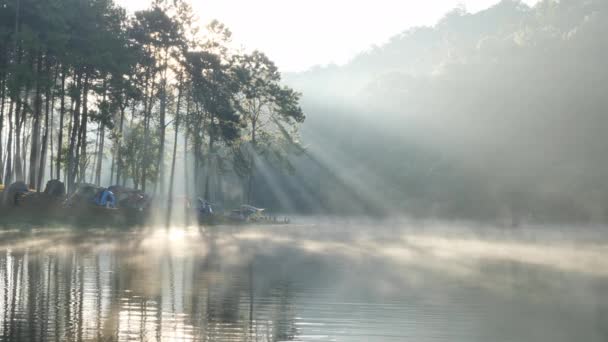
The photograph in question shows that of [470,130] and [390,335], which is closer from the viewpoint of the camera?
[390,335]

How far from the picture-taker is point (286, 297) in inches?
680

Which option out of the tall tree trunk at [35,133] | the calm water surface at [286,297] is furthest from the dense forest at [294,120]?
the calm water surface at [286,297]

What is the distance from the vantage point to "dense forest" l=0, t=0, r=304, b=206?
168ft

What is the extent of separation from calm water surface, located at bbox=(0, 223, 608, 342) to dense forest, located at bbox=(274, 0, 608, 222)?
96.8 m

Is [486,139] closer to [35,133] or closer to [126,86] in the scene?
[126,86]

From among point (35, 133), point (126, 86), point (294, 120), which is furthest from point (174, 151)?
point (294, 120)

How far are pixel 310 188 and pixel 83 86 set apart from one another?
100964 mm

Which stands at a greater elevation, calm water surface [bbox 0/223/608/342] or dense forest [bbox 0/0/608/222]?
dense forest [bbox 0/0/608/222]

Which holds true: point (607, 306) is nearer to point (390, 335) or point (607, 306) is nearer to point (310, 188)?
point (390, 335)

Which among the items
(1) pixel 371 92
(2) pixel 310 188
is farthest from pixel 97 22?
(1) pixel 371 92

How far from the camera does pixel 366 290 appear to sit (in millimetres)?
18875

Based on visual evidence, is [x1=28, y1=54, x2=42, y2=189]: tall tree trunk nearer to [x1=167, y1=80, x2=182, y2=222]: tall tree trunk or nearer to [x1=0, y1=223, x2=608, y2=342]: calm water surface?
[x1=167, y1=80, x2=182, y2=222]: tall tree trunk

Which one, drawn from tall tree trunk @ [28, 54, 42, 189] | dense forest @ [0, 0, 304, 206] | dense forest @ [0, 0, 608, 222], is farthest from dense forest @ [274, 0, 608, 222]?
tall tree trunk @ [28, 54, 42, 189]

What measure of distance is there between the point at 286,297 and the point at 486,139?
132 meters
